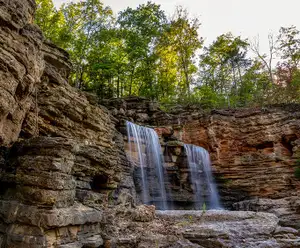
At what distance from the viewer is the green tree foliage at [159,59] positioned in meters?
21.5

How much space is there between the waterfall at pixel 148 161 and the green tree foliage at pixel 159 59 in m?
7.80

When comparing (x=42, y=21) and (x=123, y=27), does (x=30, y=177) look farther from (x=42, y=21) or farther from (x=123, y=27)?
(x=123, y=27)

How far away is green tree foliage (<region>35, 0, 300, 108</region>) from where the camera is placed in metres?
21.5

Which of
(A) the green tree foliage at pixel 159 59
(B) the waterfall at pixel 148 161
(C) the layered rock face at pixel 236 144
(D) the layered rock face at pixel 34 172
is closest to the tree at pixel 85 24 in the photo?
(A) the green tree foliage at pixel 159 59

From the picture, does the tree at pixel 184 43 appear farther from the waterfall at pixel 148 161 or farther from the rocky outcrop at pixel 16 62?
the rocky outcrop at pixel 16 62

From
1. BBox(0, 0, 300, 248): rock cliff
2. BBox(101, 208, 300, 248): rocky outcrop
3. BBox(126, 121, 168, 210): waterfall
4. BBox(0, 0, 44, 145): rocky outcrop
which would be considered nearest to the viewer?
BBox(0, 0, 300, 248): rock cliff

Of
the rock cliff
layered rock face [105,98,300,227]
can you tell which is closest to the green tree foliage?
layered rock face [105,98,300,227]

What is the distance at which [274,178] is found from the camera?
16297mm

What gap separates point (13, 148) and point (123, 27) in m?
22.6

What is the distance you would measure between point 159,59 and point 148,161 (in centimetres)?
1496

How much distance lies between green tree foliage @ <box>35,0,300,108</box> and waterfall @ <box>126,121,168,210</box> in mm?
7800

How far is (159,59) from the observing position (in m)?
26.5

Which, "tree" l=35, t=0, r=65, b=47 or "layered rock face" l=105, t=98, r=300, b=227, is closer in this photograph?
"layered rock face" l=105, t=98, r=300, b=227

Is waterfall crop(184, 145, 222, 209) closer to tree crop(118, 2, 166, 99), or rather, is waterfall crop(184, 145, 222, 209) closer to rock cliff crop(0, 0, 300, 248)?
rock cliff crop(0, 0, 300, 248)
